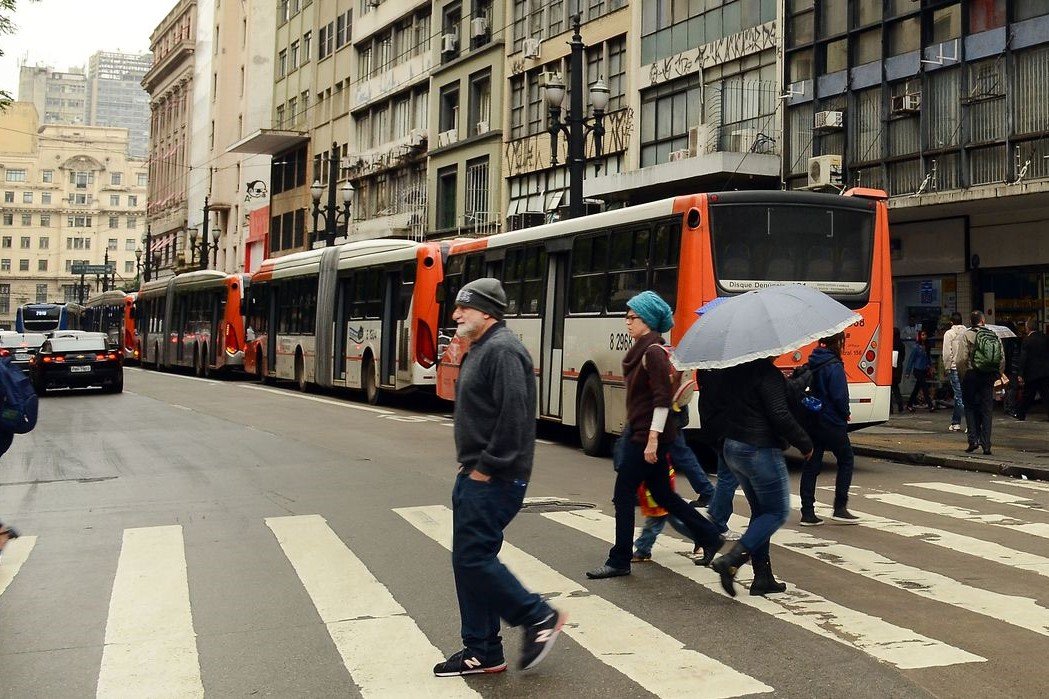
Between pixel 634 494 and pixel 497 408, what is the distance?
8.37 feet

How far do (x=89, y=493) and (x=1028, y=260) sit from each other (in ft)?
63.5

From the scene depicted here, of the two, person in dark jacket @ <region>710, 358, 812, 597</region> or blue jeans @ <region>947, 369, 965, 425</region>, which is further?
blue jeans @ <region>947, 369, 965, 425</region>

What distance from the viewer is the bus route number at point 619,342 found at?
15.5 metres

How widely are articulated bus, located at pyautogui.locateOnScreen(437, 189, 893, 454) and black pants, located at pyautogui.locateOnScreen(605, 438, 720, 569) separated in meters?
6.21

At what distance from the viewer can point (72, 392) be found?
31625 mm

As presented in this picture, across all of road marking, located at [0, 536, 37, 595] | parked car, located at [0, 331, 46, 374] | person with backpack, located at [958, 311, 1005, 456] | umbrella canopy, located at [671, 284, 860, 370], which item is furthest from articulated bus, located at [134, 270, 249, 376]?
umbrella canopy, located at [671, 284, 860, 370]

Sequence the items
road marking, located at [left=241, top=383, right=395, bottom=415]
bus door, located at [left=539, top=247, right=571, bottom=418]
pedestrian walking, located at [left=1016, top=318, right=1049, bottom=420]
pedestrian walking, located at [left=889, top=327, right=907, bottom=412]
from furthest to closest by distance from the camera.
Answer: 1. pedestrian walking, located at [left=889, top=327, right=907, bottom=412]
2. road marking, located at [left=241, top=383, right=395, bottom=415]
3. pedestrian walking, located at [left=1016, top=318, right=1049, bottom=420]
4. bus door, located at [left=539, top=247, right=571, bottom=418]

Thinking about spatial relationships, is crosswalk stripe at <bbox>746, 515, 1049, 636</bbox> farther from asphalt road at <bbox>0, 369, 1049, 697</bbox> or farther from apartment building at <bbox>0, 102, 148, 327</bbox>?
apartment building at <bbox>0, 102, 148, 327</bbox>

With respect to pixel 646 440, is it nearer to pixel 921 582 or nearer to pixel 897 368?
pixel 921 582

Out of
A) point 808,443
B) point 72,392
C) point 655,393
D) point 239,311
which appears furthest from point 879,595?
point 239,311

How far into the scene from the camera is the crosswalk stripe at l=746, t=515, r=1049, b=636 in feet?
23.6

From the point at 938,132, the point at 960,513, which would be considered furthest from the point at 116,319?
the point at 960,513

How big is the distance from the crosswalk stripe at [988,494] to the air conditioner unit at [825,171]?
14344 millimetres

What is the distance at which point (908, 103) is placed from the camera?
25.9m
